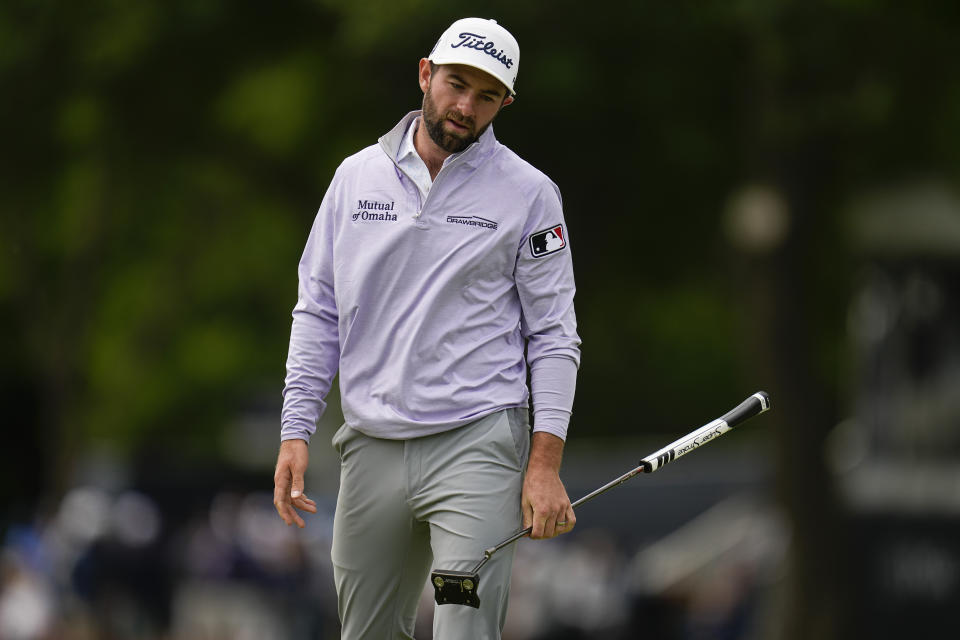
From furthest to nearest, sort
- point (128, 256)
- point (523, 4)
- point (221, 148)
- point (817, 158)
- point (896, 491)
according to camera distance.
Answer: point (128, 256)
point (896, 491)
point (221, 148)
point (817, 158)
point (523, 4)

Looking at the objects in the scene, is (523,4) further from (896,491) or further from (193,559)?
(193,559)

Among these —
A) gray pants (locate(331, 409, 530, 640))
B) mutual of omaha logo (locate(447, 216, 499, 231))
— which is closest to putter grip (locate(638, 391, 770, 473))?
gray pants (locate(331, 409, 530, 640))

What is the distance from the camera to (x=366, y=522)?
17.0 feet

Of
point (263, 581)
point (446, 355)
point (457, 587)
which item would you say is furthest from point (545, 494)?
point (263, 581)

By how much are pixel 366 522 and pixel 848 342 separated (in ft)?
48.2

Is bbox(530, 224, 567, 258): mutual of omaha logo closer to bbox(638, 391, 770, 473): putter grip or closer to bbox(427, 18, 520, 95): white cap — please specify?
bbox(427, 18, 520, 95): white cap

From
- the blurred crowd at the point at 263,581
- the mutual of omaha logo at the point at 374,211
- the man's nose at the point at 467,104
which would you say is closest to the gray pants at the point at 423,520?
the mutual of omaha logo at the point at 374,211

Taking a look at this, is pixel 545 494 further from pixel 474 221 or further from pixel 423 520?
pixel 474 221

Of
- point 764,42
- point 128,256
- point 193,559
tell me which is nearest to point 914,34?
point 764,42

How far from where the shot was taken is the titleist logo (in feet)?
16.4

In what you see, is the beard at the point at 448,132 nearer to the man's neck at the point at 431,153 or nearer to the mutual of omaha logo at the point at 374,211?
the man's neck at the point at 431,153

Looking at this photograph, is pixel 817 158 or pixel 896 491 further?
pixel 896 491

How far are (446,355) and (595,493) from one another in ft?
2.00

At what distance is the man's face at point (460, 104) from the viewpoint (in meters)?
5.07
